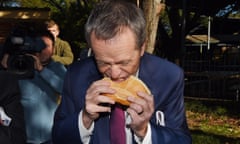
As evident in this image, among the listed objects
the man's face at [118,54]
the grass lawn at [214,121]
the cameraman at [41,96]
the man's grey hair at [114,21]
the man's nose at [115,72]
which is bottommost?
the grass lawn at [214,121]

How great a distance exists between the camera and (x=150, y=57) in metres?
2.15

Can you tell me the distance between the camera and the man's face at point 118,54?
188 cm

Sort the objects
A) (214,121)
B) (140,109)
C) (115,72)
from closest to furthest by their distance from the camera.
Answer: (140,109)
(115,72)
(214,121)

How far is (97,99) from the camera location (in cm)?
183

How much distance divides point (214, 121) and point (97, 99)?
8.33m

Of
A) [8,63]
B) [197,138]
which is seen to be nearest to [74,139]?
[8,63]

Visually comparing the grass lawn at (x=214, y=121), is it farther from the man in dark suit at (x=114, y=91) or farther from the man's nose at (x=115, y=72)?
the man's nose at (x=115, y=72)

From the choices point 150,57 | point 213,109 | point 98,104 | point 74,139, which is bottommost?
point 213,109

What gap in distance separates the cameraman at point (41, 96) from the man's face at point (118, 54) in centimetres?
152

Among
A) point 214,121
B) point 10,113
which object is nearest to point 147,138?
point 10,113

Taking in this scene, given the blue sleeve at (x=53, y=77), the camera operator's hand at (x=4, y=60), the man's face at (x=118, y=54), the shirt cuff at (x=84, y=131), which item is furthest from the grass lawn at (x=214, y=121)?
the man's face at (x=118, y=54)

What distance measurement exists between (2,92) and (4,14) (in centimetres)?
1012

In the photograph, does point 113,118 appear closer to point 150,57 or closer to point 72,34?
point 150,57

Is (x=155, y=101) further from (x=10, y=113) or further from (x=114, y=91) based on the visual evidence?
(x=10, y=113)
